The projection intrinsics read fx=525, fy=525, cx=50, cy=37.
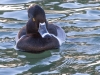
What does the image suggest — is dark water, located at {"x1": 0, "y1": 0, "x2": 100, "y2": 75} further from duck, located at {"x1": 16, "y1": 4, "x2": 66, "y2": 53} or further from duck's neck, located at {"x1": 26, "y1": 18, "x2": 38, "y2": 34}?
duck's neck, located at {"x1": 26, "y1": 18, "x2": 38, "y2": 34}

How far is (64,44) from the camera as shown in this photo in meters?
13.1

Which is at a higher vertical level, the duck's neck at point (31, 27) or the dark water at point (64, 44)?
the duck's neck at point (31, 27)

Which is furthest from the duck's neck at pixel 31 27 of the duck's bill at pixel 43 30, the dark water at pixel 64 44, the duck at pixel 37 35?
the dark water at pixel 64 44

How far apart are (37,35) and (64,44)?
2.49 ft

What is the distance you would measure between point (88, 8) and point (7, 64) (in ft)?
15.8

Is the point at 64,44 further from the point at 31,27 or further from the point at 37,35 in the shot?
the point at 31,27

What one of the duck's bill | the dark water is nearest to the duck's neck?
the duck's bill

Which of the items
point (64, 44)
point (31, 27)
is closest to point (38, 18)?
point (31, 27)

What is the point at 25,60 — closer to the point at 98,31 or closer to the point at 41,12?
the point at 41,12

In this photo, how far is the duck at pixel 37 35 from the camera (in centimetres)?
1255

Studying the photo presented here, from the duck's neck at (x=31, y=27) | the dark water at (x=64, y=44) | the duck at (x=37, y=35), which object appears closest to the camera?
the dark water at (x=64, y=44)

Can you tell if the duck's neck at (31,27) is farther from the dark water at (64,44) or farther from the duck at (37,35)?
the dark water at (64,44)

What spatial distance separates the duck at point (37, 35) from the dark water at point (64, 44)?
173 millimetres

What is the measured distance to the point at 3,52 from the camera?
40.9ft
